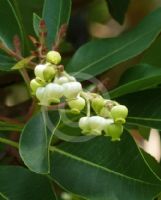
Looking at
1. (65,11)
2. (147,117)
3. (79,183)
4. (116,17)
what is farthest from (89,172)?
(116,17)

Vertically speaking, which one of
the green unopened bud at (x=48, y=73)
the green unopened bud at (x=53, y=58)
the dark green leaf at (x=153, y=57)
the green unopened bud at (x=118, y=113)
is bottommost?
the dark green leaf at (x=153, y=57)

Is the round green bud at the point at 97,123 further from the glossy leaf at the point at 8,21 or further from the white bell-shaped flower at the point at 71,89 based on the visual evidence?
the glossy leaf at the point at 8,21

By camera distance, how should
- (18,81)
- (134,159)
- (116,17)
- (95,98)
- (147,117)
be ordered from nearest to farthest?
(95,98), (134,159), (147,117), (116,17), (18,81)

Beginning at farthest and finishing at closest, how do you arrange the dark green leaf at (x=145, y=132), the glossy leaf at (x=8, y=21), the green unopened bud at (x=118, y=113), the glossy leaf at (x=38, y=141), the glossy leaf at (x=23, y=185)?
1. the dark green leaf at (x=145, y=132)
2. the glossy leaf at (x=8, y=21)
3. the glossy leaf at (x=23, y=185)
4. the glossy leaf at (x=38, y=141)
5. the green unopened bud at (x=118, y=113)

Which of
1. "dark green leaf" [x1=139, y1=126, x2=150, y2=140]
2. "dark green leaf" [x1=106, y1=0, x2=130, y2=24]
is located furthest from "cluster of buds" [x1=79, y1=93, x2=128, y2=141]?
"dark green leaf" [x1=106, y1=0, x2=130, y2=24]

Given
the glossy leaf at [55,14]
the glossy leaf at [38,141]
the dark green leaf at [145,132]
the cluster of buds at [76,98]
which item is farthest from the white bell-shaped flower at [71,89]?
the dark green leaf at [145,132]

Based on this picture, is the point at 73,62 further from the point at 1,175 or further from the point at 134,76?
the point at 1,175

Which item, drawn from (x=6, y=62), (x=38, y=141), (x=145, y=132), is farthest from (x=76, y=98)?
(x=145, y=132)

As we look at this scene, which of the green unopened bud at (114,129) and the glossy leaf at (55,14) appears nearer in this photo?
the green unopened bud at (114,129)
